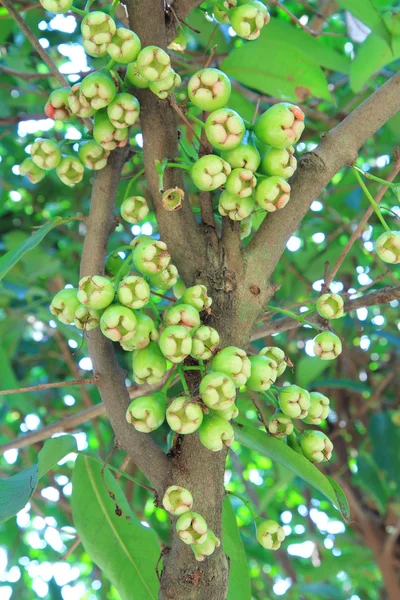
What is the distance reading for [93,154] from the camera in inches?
35.8

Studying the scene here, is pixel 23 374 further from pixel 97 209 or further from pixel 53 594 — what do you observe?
pixel 97 209

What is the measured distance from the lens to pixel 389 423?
6.93 feet

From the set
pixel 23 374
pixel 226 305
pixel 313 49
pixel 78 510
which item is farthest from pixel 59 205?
pixel 226 305

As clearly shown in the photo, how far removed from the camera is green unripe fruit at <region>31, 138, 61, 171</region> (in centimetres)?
99

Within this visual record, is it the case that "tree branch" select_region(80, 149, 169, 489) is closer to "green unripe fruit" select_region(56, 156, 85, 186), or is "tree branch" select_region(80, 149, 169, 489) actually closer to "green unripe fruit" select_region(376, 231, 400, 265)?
"green unripe fruit" select_region(56, 156, 85, 186)

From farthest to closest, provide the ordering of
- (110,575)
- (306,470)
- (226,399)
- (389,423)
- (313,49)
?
1. (389,423)
2. (313,49)
3. (110,575)
4. (306,470)
5. (226,399)

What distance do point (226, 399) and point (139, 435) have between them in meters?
0.14

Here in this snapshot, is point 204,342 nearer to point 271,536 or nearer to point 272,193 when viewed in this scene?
point 272,193

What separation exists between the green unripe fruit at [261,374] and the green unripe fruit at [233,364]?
5 cm

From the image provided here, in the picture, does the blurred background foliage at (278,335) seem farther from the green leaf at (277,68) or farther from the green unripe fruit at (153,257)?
the green unripe fruit at (153,257)

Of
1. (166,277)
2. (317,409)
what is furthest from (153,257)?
(317,409)

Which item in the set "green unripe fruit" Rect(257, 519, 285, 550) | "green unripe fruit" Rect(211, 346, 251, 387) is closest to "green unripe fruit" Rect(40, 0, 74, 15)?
"green unripe fruit" Rect(211, 346, 251, 387)

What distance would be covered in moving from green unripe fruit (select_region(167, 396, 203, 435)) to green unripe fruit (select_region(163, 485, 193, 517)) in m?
0.07

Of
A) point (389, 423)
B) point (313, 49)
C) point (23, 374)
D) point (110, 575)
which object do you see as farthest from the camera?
point (23, 374)
